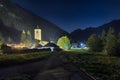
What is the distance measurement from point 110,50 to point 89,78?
66.7 meters

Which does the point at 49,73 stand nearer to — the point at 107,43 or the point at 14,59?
the point at 14,59

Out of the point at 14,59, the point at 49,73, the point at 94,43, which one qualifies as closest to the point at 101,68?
the point at 49,73

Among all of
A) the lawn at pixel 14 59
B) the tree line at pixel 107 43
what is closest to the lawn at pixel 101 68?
the lawn at pixel 14 59

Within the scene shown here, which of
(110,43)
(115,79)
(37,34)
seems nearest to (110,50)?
(110,43)

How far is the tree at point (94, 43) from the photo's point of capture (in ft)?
376

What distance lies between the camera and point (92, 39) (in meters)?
115

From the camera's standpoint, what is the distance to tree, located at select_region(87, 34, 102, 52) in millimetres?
114625

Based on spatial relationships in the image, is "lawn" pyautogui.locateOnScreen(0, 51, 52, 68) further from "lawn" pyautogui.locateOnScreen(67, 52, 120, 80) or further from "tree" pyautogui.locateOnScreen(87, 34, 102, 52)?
"tree" pyautogui.locateOnScreen(87, 34, 102, 52)

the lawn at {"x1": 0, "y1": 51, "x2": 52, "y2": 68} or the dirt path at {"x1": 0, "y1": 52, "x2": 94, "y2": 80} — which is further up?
the lawn at {"x1": 0, "y1": 51, "x2": 52, "y2": 68}

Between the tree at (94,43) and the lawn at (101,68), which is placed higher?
the tree at (94,43)

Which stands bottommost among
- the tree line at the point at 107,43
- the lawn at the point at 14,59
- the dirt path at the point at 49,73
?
the dirt path at the point at 49,73

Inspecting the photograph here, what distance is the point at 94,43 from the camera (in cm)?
11631

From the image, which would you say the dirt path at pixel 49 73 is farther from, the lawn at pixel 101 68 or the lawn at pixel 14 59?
the lawn at pixel 14 59

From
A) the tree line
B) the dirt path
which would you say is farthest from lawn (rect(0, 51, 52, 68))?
the tree line
